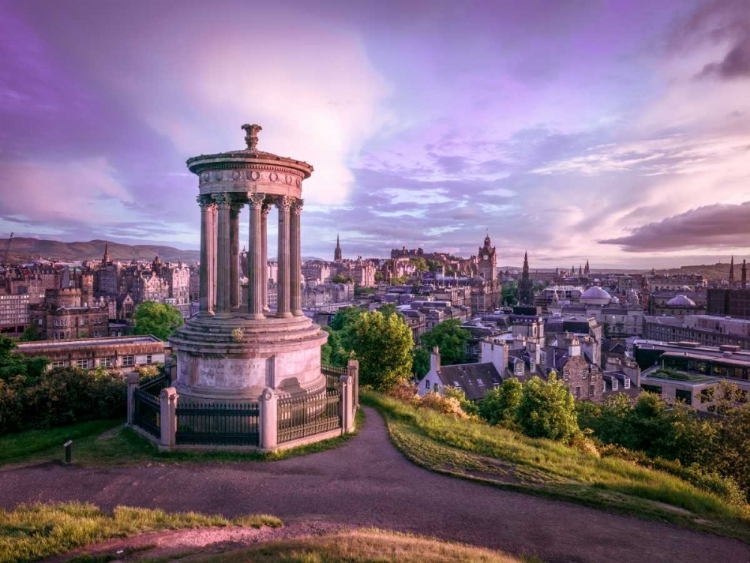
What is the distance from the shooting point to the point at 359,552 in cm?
868

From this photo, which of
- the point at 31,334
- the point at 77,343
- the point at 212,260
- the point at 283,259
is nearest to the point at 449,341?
the point at 77,343

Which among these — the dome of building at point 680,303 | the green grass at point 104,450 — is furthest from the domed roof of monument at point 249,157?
the dome of building at point 680,303

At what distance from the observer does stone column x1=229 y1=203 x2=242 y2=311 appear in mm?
21031

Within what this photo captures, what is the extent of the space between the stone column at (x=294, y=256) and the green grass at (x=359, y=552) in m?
11.7

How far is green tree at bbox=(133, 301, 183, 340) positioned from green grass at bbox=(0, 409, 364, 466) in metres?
53.8

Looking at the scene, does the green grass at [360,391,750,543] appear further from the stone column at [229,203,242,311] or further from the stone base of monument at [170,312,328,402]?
the stone column at [229,203,242,311]

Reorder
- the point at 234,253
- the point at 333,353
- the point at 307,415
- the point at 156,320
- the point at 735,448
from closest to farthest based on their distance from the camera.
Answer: the point at 307,415 < the point at 234,253 < the point at 735,448 < the point at 333,353 < the point at 156,320

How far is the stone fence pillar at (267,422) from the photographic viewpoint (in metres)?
15.1

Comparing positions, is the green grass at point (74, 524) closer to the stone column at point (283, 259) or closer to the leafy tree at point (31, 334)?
the stone column at point (283, 259)

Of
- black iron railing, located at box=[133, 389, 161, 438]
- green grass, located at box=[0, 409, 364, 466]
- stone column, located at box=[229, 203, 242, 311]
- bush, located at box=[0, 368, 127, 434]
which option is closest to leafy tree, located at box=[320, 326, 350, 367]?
stone column, located at box=[229, 203, 242, 311]

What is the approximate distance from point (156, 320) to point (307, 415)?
61.9m

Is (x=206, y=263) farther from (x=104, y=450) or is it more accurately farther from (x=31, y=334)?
(x=31, y=334)

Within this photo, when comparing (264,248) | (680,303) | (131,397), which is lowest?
(680,303)

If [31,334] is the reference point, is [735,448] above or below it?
above
